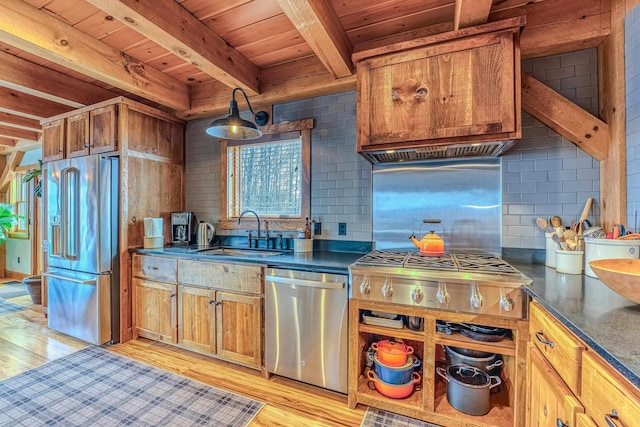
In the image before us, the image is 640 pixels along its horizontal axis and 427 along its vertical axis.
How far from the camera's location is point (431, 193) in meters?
2.27

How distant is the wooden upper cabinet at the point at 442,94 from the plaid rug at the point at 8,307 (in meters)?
4.56

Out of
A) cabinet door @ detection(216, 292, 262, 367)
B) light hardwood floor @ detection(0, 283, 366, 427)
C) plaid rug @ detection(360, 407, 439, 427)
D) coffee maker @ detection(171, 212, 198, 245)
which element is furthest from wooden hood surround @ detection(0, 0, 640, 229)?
light hardwood floor @ detection(0, 283, 366, 427)

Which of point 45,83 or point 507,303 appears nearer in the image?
point 507,303

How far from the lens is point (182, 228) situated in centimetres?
309

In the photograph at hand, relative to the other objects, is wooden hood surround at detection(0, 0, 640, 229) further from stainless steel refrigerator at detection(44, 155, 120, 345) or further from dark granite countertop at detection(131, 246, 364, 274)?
dark granite countertop at detection(131, 246, 364, 274)

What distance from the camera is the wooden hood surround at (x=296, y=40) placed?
1.69 metres

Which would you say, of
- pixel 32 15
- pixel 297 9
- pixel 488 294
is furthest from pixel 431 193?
pixel 32 15

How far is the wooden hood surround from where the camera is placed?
1.69 m

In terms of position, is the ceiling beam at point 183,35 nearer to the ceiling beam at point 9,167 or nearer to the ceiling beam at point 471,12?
the ceiling beam at point 471,12

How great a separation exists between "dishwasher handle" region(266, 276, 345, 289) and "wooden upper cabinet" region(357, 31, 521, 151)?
0.93 m

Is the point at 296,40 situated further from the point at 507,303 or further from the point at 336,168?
the point at 507,303

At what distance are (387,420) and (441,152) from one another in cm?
174

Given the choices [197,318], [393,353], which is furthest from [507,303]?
[197,318]

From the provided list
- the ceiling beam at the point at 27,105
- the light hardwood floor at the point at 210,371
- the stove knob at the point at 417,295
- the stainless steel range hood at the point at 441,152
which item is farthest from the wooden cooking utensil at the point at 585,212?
the ceiling beam at the point at 27,105
